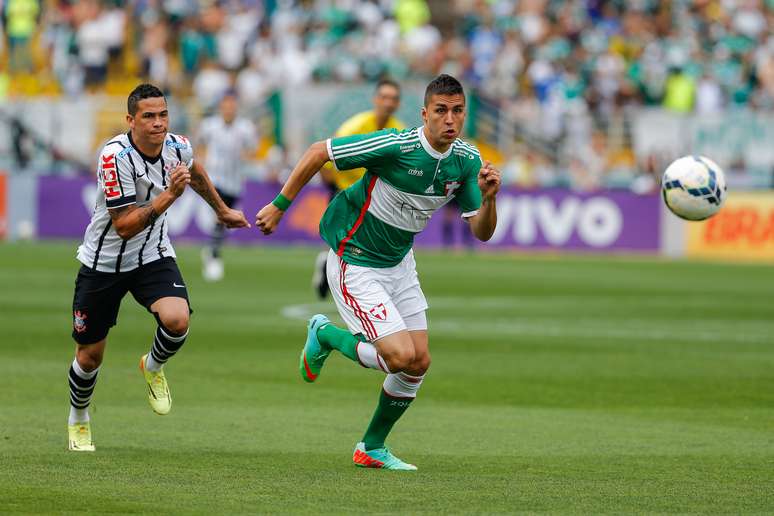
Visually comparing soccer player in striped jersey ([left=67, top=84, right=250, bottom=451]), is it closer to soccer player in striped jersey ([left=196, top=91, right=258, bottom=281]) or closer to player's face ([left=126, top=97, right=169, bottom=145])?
player's face ([left=126, top=97, right=169, bottom=145])

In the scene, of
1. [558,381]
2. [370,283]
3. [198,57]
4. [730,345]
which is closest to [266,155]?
[198,57]

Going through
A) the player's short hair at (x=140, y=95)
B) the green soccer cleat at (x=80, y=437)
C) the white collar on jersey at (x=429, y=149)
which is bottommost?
the green soccer cleat at (x=80, y=437)

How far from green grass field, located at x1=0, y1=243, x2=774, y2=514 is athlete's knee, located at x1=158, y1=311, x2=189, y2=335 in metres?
0.74

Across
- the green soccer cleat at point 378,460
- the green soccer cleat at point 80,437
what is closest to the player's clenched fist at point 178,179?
the green soccer cleat at point 80,437

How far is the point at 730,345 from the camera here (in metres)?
15.7

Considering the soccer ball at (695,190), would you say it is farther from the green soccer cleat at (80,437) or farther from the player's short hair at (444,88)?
the green soccer cleat at (80,437)

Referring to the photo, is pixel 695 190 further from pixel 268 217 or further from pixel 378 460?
pixel 268 217

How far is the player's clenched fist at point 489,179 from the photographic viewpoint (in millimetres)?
8352

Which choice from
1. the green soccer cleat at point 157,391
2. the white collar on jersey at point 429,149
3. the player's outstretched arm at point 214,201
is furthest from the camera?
the green soccer cleat at point 157,391

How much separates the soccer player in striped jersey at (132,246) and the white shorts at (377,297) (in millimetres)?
902

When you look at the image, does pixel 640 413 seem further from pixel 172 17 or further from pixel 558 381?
pixel 172 17

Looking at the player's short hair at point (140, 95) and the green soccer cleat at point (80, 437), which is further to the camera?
the green soccer cleat at point (80, 437)

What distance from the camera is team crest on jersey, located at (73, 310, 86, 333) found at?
8.95 meters

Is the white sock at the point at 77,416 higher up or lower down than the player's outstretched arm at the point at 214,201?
lower down
